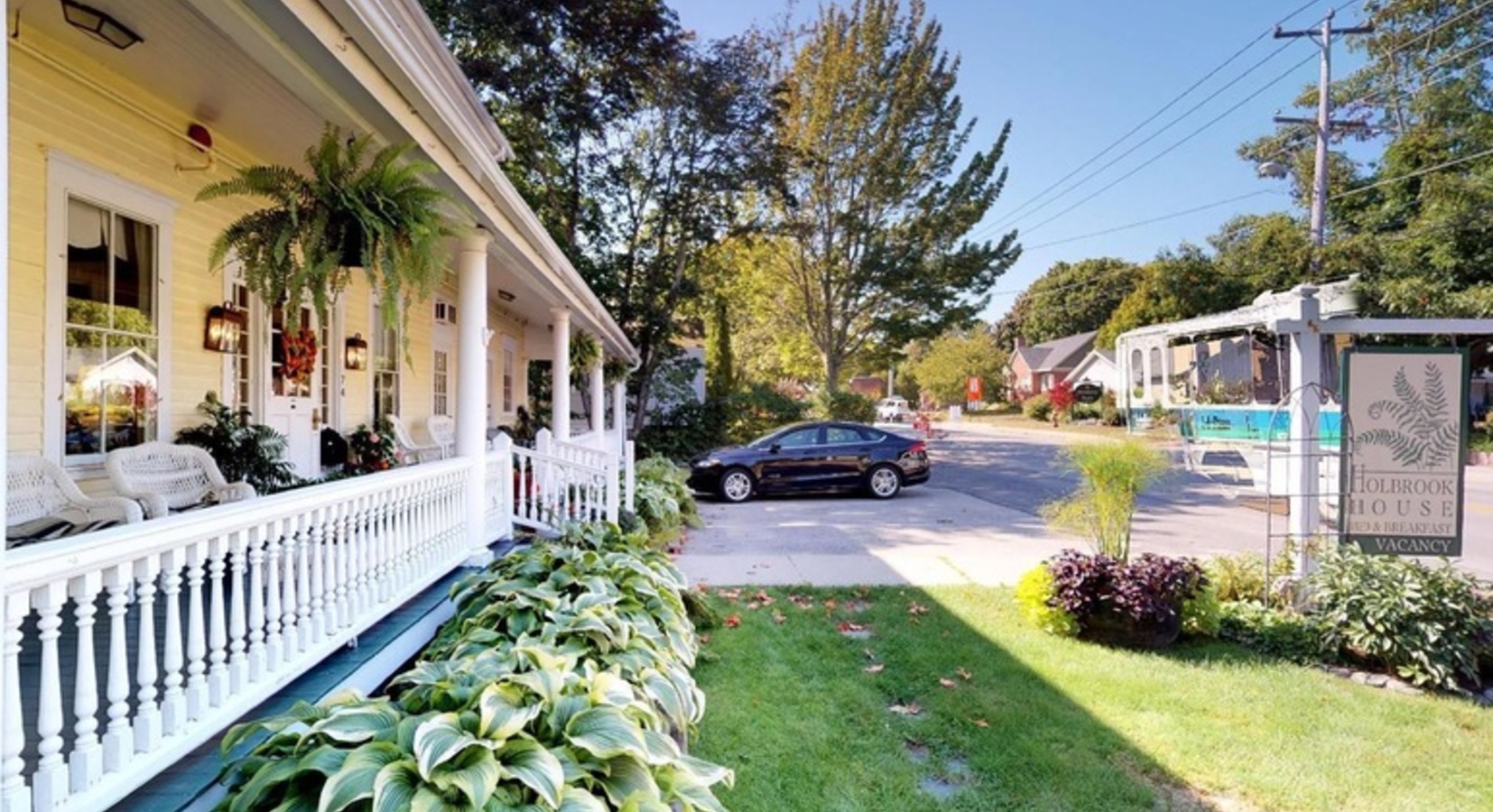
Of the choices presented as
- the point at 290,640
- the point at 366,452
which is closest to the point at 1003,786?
the point at 290,640

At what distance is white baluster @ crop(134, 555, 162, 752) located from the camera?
6.89 feet

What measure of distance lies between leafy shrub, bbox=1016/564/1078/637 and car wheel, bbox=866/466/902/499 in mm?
6708

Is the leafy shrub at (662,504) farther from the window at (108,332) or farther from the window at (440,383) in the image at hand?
the window at (108,332)

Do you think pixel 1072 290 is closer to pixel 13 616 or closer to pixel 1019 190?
pixel 1019 190

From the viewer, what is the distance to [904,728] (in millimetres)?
3680

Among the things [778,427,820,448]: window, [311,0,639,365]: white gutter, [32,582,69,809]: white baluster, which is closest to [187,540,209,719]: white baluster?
[32,582,69,809]: white baluster

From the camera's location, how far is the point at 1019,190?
24203 millimetres

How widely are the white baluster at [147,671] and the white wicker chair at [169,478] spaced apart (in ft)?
8.19

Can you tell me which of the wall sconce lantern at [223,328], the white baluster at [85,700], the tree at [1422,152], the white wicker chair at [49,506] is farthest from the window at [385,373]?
the tree at [1422,152]

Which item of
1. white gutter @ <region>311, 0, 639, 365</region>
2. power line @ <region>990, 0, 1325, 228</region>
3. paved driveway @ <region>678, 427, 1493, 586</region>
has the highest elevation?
power line @ <region>990, 0, 1325, 228</region>

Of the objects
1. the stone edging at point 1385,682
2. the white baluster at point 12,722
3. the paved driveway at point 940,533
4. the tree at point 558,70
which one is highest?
the tree at point 558,70

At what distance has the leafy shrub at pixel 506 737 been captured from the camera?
6.00ft

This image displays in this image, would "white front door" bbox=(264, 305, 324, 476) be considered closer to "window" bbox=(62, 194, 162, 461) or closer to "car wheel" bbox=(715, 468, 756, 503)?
"window" bbox=(62, 194, 162, 461)

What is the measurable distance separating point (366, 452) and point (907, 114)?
65.4ft
